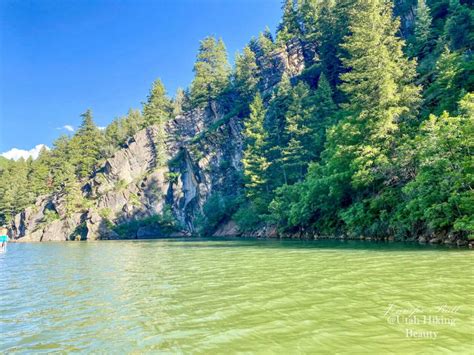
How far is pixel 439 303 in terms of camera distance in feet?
24.9

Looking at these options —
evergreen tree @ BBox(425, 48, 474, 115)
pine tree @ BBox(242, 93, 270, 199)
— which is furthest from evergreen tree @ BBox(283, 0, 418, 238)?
pine tree @ BBox(242, 93, 270, 199)

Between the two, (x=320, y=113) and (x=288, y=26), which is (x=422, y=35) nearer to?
(x=320, y=113)

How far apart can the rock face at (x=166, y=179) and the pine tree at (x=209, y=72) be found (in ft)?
10.1

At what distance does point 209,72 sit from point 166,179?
31.3 m

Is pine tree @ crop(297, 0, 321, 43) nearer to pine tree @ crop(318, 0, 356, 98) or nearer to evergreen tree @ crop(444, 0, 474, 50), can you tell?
pine tree @ crop(318, 0, 356, 98)

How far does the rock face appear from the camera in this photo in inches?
2734

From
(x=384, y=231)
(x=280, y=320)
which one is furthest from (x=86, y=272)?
(x=384, y=231)

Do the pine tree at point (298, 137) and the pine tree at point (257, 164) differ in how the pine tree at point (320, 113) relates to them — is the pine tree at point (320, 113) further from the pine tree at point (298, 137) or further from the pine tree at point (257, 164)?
the pine tree at point (257, 164)

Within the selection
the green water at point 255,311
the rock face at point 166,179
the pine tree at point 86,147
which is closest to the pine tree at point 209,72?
the rock face at point 166,179

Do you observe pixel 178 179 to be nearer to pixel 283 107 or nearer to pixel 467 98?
pixel 283 107

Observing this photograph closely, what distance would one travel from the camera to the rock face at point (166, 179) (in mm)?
69438

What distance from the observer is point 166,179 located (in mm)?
74875

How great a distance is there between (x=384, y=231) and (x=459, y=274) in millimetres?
16535

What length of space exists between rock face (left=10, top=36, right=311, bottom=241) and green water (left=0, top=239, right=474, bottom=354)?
159 feet
